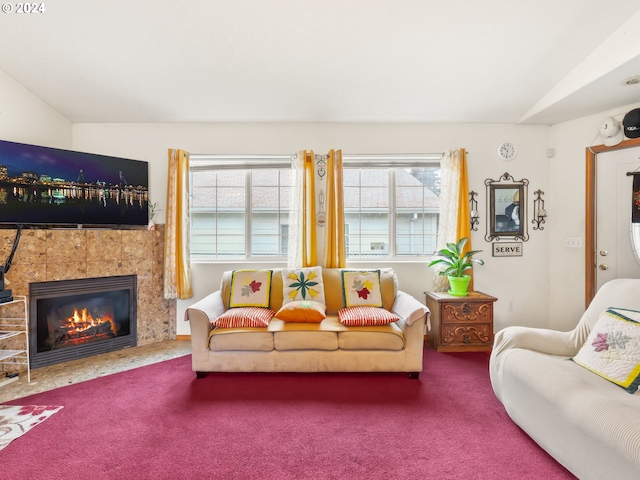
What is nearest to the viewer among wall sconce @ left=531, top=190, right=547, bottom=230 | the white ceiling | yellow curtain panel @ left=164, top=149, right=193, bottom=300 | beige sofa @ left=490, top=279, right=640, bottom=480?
beige sofa @ left=490, top=279, right=640, bottom=480

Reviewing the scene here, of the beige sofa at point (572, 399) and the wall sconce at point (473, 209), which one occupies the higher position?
the wall sconce at point (473, 209)

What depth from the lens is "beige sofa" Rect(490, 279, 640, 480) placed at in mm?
1314

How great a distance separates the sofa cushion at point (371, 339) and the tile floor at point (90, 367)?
5.90 feet

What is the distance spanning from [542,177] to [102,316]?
523 cm

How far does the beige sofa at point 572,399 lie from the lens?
1.31 metres

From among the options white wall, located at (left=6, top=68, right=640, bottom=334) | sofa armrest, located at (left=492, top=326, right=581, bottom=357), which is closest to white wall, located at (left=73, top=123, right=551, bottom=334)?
white wall, located at (left=6, top=68, right=640, bottom=334)

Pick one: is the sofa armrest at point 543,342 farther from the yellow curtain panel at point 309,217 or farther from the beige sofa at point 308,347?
the yellow curtain panel at point 309,217

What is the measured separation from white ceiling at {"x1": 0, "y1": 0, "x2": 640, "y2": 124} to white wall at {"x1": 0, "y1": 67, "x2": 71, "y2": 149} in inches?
3.4

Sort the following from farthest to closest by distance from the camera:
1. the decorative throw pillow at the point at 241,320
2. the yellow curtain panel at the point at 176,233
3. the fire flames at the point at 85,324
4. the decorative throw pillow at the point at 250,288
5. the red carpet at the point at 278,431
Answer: the yellow curtain panel at the point at 176,233 → the fire flames at the point at 85,324 → the decorative throw pillow at the point at 250,288 → the decorative throw pillow at the point at 241,320 → the red carpet at the point at 278,431

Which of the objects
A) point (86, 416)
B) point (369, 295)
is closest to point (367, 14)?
point (369, 295)

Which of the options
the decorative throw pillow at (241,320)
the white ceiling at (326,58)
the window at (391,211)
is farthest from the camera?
the window at (391,211)

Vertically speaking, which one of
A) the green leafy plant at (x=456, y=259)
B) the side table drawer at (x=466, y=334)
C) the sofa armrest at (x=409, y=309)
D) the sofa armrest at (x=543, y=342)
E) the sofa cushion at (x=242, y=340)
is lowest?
the side table drawer at (x=466, y=334)

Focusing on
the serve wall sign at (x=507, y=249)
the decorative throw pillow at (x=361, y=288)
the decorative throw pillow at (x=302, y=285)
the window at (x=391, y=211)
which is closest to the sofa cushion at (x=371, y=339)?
the decorative throw pillow at (x=361, y=288)

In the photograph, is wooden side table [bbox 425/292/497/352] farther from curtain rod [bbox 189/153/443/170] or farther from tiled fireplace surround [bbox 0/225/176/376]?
tiled fireplace surround [bbox 0/225/176/376]
